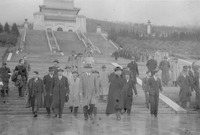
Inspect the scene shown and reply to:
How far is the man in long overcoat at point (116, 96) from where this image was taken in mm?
9594

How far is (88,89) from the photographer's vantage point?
9688 mm

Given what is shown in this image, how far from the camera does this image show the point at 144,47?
37.7 m

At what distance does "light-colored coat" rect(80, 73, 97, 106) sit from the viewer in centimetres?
955

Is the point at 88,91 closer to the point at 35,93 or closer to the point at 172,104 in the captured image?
the point at 35,93

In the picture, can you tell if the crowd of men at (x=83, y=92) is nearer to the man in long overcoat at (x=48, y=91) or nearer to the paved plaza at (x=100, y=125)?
the man in long overcoat at (x=48, y=91)

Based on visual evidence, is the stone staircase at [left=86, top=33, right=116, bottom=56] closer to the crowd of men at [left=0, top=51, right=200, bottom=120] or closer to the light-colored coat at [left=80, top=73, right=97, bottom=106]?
the crowd of men at [left=0, top=51, right=200, bottom=120]

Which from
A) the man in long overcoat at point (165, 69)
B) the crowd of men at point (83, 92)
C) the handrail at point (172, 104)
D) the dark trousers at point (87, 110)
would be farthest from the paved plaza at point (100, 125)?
the man in long overcoat at point (165, 69)

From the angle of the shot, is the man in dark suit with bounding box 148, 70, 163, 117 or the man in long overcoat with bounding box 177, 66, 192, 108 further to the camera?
the man in long overcoat with bounding box 177, 66, 192, 108

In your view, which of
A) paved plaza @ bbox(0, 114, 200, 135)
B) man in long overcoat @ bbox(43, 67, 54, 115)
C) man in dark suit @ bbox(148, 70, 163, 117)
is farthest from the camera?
man in dark suit @ bbox(148, 70, 163, 117)

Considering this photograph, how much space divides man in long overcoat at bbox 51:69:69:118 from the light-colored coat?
0.62 meters

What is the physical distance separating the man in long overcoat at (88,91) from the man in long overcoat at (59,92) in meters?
0.62

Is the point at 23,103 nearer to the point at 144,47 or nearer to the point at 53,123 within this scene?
the point at 53,123

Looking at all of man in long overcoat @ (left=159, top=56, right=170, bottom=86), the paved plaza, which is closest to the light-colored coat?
the paved plaza

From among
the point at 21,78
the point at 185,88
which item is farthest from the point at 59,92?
the point at 185,88
